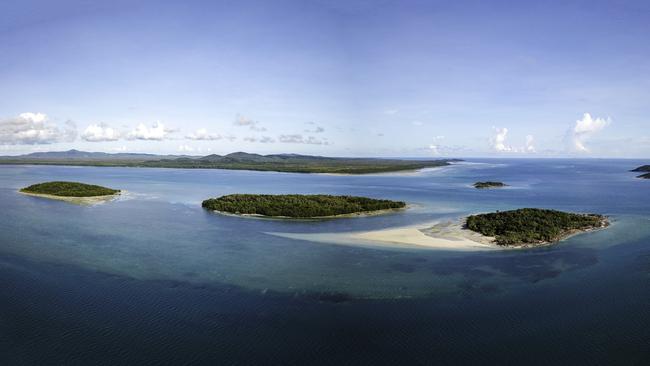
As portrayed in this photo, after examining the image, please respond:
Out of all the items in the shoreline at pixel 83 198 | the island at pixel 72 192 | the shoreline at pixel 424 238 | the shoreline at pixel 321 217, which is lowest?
the shoreline at pixel 424 238

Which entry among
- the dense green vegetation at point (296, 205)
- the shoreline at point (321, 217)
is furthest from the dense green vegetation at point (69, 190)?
the shoreline at point (321, 217)

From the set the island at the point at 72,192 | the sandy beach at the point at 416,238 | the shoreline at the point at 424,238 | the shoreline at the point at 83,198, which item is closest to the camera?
the shoreline at the point at 424,238

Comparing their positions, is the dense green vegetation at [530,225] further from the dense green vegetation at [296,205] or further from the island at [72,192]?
the island at [72,192]

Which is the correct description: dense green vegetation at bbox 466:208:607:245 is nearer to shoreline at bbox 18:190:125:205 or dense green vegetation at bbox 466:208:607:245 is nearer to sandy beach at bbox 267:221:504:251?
sandy beach at bbox 267:221:504:251

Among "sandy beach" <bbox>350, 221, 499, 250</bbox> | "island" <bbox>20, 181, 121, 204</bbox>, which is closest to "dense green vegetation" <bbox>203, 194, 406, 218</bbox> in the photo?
"sandy beach" <bbox>350, 221, 499, 250</bbox>

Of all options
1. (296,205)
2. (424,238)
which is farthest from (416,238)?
(296,205)

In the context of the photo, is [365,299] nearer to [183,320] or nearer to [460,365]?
[460,365]

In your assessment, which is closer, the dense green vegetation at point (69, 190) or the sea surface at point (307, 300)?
the sea surface at point (307, 300)
